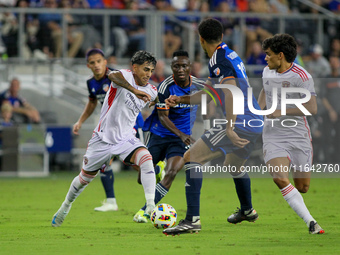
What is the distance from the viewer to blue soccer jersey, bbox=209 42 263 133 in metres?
7.25

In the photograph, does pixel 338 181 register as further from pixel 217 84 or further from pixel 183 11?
pixel 217 84

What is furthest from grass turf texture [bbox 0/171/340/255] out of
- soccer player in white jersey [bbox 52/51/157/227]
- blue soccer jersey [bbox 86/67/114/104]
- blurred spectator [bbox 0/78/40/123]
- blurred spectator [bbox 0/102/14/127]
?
blurred spectator [bbox 0/78/40/123]

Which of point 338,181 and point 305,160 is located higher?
point 305,160

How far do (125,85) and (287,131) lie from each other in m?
2.03

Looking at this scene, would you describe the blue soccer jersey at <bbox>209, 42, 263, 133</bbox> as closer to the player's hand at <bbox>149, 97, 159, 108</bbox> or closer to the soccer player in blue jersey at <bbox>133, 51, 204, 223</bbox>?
the player's hand at <bbox>149, 97, 159, 108</bbox>

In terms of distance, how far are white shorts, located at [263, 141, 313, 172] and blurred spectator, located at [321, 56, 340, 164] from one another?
9694 millimetres

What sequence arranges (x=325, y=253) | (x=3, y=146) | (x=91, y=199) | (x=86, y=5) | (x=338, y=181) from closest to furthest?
1. (x=325, y=253)
2. (x=91, y=199)
3. (x=338, y=181)
4. (x=3, y=146)
5. (x=86, y=5)

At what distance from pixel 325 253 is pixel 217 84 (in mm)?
2374

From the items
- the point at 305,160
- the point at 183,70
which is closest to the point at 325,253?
the point at 305,160

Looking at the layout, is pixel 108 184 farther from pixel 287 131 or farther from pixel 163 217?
pixel 287 131

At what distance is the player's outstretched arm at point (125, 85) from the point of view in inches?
311

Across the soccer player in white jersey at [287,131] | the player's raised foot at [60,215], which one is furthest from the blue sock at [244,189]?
the player's raised foot at [60,215]

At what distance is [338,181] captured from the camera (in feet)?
51.0

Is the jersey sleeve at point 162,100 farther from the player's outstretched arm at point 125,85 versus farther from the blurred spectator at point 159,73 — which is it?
the blurred spectator at point 159,73
